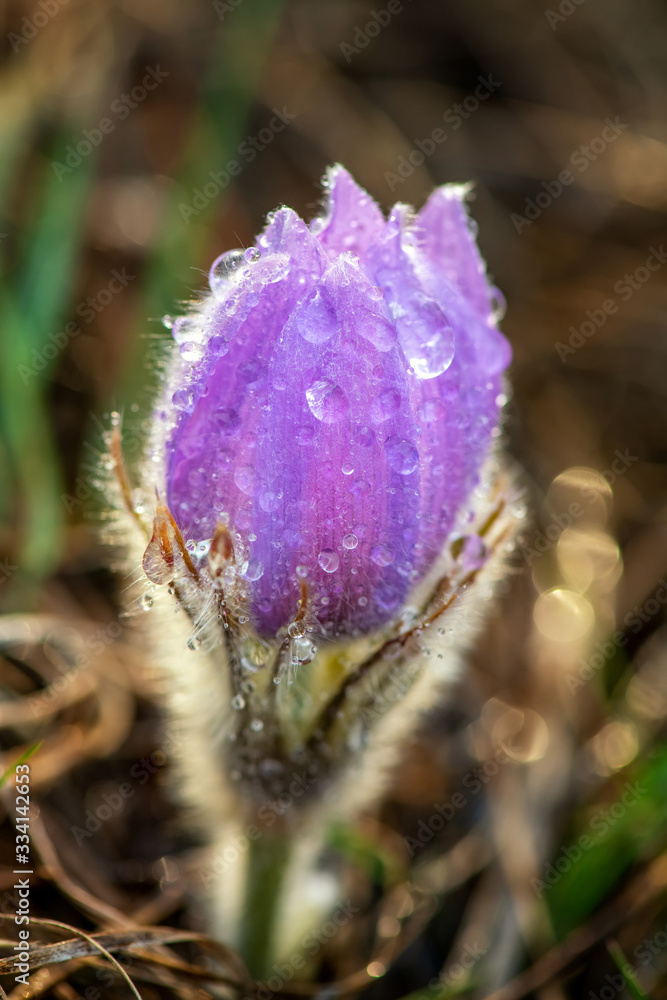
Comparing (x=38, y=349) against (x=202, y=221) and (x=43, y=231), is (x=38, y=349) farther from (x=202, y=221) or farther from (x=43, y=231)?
(x=202, y=221)

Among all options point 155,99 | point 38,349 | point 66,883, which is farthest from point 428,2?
point 66,883

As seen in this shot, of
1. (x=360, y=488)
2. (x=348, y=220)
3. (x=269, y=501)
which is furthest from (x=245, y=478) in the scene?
(x=348, y=220)

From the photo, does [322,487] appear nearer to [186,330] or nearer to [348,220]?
[186,330]

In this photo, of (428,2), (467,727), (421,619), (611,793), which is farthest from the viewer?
(428,2)

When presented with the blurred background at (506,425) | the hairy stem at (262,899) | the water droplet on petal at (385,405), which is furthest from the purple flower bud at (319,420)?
the hairy stem at (262,899)

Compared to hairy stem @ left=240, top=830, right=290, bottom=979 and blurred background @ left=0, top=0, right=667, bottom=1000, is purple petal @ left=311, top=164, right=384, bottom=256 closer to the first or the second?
blurred background @ left=0, top=0, right=667, bottom=1000

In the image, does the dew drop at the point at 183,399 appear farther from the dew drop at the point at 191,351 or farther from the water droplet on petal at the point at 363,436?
the water droplet on petal at the point at 363,436
